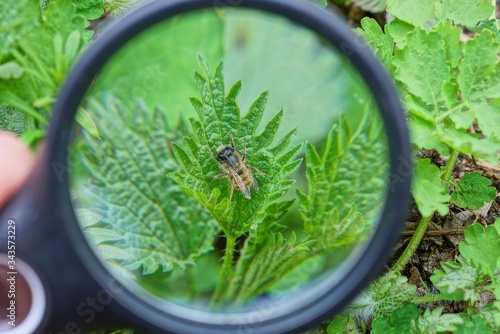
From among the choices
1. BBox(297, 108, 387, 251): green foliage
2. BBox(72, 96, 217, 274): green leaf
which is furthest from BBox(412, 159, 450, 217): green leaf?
BBox(72, 96, 217, 274): green leaf

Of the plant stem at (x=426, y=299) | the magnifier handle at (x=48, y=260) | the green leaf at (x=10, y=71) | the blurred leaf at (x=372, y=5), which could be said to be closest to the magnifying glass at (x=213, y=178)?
the magnifier handle at (x=48, y=260)

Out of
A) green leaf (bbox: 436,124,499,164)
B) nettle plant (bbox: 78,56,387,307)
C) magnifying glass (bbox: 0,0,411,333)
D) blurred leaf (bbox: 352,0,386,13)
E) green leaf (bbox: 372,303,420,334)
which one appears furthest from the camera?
blurred leaf (bbox: 352,0,386,13)

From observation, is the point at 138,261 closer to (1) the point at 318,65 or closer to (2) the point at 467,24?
(1) the point at 318,65

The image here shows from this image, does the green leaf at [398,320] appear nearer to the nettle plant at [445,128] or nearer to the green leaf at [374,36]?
the nettle plant at [445,128]

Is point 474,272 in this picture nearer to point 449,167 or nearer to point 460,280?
point 460,280

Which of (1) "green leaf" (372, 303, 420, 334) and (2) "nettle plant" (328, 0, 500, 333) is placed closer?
(2) "nettle plant" (328, 0, 500, 333)

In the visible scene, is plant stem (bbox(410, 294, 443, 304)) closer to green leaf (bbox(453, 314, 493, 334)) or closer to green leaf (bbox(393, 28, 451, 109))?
green leaf (bbox(453, 314, 493, 334))

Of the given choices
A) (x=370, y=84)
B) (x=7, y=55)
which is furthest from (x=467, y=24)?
(x=7, y=55)
